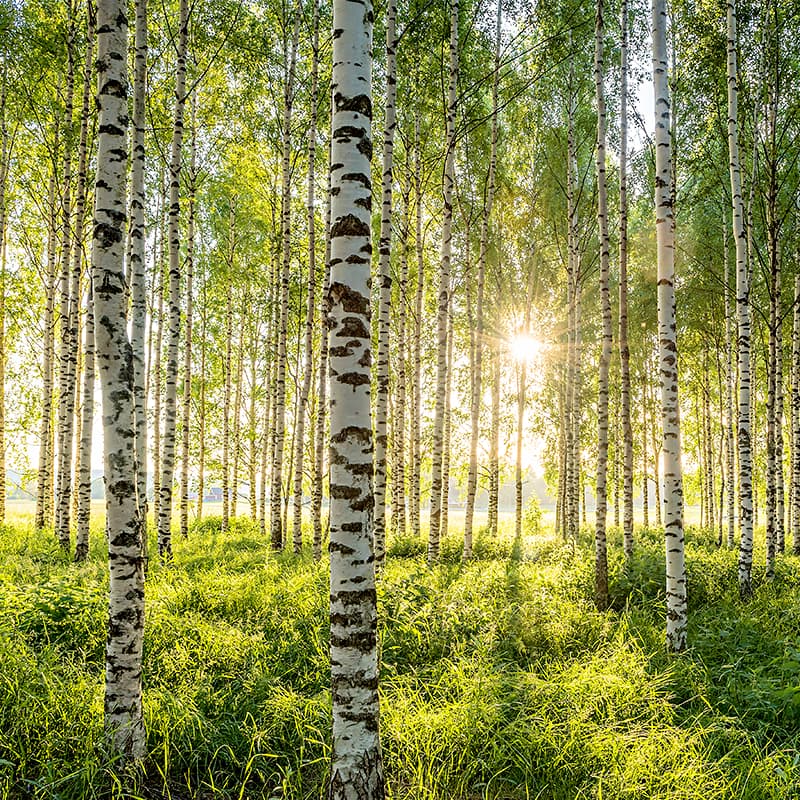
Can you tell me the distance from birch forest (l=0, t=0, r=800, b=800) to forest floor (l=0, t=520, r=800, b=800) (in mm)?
34

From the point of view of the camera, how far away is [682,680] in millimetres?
5020

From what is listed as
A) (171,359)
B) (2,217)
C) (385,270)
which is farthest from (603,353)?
(2,217)

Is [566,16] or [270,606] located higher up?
[566,16]

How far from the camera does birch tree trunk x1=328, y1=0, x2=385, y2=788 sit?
2885 millimetres

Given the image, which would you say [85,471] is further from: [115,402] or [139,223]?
[115,402]

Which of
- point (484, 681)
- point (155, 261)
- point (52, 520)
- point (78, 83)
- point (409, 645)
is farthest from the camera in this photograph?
point (155, 261)

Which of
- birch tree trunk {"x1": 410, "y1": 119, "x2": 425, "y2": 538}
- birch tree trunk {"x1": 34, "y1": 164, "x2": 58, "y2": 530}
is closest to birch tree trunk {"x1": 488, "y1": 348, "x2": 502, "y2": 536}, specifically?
birch tree trunk {"x1": 410, "y1": 119, "x2": 425, "y2": 538}

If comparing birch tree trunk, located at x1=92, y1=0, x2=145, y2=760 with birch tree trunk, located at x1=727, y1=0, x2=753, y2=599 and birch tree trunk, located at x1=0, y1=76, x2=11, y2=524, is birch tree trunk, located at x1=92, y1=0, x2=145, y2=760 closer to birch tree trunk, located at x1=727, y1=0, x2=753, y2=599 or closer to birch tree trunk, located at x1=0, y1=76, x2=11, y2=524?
birch tree trunk, located at x1=727, y1=0, x2=753, y2=599

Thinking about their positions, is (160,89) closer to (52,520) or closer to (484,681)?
(52,520)

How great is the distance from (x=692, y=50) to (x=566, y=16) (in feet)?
8.78

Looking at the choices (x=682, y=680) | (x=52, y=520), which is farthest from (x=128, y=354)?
(x=52, y=520)

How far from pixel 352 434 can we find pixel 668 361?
14.2 ft

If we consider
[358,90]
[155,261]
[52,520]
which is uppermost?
[155,261]

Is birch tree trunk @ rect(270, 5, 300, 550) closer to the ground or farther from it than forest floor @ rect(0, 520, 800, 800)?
farther from it
